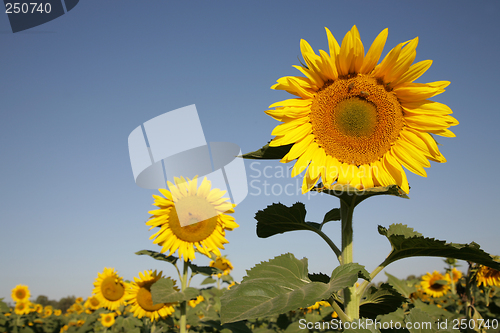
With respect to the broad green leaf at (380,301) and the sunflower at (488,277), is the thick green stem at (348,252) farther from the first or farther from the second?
the sunflower at (488,277)

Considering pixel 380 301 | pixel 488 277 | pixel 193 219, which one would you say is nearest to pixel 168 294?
pixel 193 219

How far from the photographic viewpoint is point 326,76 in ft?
6.84

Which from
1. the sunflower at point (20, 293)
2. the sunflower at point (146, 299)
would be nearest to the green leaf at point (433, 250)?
the sunflower at point (146, 299)

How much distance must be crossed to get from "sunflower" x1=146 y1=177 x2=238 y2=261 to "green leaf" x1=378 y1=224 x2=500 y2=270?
10.4ft

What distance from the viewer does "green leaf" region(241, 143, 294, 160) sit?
2.06 m

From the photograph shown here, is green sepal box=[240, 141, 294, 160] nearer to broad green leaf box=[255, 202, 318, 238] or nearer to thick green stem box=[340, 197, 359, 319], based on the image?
broad green leaf box=[255, 202, 318, 238]

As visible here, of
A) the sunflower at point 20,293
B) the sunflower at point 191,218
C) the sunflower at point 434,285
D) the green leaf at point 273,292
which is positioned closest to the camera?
the green leaf at point 273,292

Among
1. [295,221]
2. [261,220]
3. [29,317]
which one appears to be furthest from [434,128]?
[29,317]

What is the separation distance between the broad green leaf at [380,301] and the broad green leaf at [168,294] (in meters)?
2.36

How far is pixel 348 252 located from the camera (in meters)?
1.95

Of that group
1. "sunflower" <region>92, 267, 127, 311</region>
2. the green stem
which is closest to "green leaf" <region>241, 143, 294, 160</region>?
the green stem

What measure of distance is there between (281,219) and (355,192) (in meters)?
0.64

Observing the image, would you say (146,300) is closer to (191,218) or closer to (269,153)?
(191,218)

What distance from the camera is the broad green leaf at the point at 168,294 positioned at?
3.91 metres
